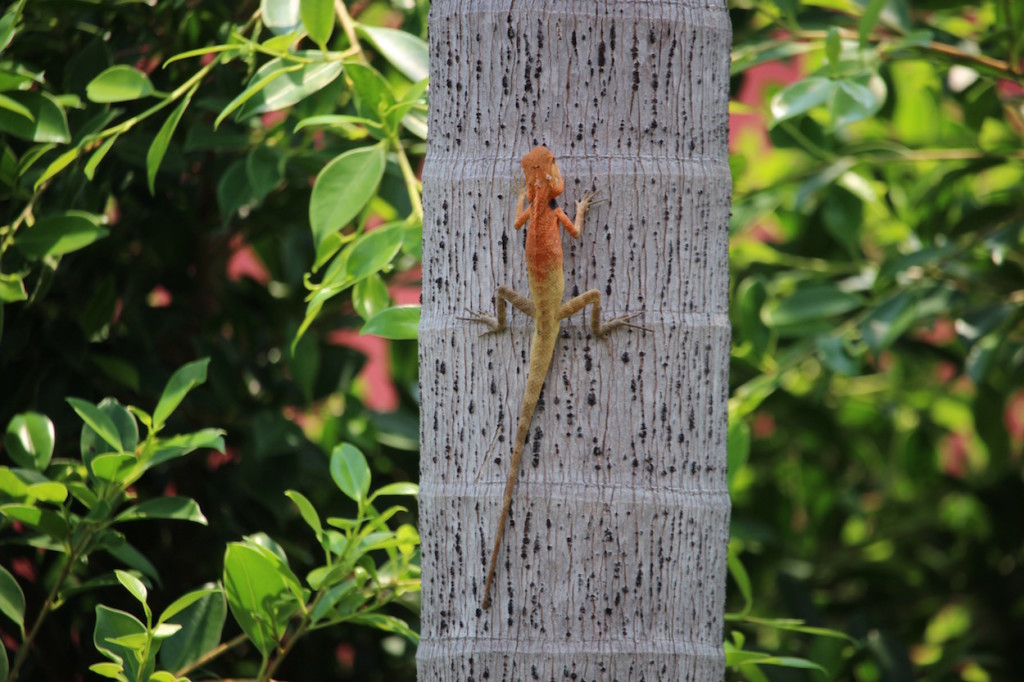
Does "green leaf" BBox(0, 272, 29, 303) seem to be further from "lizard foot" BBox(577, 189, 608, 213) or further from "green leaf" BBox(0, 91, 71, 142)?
"lizard foot" BBox(577, 189, 608, 213)

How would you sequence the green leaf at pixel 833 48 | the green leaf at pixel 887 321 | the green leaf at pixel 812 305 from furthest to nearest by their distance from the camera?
the green leaf at pixel 812 305 < the green leaf at pixel 887 321 < the green leaf at pixel 833 48

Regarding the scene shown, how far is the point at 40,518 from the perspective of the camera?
2.26 metres

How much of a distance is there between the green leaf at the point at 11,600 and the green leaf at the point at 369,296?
3.34 feet

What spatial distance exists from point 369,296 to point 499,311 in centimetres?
77

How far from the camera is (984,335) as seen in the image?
337 cm

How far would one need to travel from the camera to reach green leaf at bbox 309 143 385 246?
2316 millimetres

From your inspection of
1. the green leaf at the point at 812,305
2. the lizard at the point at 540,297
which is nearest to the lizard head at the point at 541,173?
the lizard at the point at 540,297

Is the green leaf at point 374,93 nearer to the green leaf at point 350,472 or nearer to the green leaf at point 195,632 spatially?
the green leaf at point 350,472

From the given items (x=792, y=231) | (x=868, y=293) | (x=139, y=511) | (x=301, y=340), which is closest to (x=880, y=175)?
(x=792, y=231)

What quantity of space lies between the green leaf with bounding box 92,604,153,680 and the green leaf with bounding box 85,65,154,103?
118 centimetres

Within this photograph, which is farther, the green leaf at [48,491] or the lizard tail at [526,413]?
the green leaf at [48,491]

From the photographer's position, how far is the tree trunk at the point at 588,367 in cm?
175

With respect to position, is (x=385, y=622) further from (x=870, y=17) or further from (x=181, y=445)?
(x=870, y=17)

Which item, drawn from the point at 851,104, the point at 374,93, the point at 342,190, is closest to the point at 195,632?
the point at 342,190
